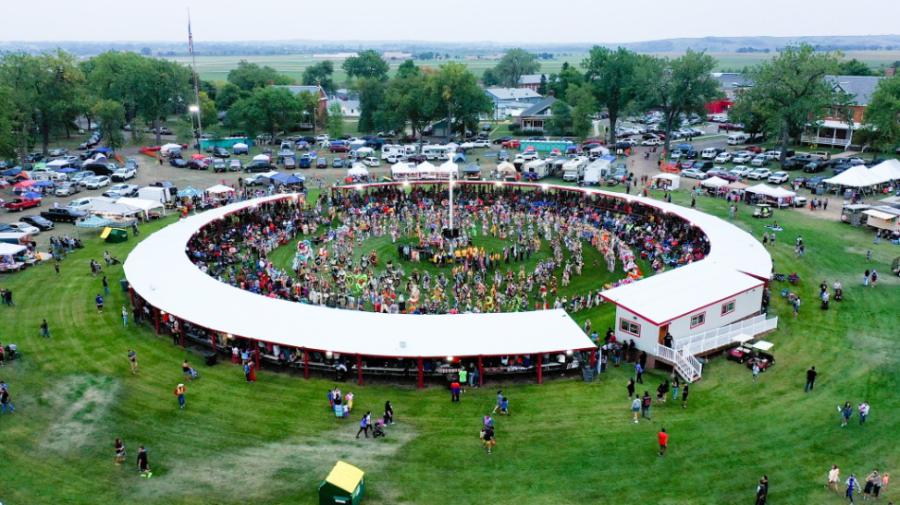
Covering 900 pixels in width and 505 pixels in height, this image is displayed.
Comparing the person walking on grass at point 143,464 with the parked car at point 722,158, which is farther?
the parked car at point 722,158

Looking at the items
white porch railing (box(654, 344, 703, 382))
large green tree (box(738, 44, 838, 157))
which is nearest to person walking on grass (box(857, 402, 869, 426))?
white porch railing (box(654, 344, 703, 382))

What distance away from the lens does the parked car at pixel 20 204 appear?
53.6 metres

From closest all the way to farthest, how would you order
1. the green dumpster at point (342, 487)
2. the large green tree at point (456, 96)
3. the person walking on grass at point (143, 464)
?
the green dumpster at point (342, 487) → the person walking on grass at point (143, 464) → the large green tree at point (456, 96)

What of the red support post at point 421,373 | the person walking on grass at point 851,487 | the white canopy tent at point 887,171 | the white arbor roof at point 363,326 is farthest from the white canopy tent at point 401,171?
the person walking on grass at point 851,487

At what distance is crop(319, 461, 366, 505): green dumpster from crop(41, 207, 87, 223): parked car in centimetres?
4072

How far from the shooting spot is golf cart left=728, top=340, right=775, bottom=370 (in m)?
26.4

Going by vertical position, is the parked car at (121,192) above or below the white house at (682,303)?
below

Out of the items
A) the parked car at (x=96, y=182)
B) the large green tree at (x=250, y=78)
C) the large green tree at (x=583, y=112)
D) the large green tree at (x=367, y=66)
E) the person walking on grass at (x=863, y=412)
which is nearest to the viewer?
the person walking on grass at (x=863, y=412)

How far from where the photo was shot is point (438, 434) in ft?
72.5

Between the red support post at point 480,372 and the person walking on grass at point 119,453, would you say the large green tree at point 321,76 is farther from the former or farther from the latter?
the person walking on grass at point 119,453

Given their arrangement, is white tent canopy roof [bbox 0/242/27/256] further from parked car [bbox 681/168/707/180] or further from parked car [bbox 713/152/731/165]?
parked car [bbox 713/152/731/165]

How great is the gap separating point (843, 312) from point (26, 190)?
6236 centimetres

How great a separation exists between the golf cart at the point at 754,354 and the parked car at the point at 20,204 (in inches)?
2119

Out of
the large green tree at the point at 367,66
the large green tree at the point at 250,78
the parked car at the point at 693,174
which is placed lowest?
the parked car at the point at 693,174
